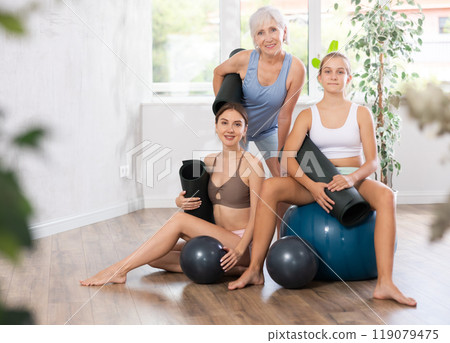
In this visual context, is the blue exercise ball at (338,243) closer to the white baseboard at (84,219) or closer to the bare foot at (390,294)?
the bare foot at (390,294)

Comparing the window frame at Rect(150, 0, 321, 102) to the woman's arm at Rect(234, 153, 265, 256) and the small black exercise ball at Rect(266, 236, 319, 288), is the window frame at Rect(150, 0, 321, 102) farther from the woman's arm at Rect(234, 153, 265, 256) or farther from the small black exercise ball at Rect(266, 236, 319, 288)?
the small black exercise ball at Rect(266, 236, 319, 288)

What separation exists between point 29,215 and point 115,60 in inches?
145

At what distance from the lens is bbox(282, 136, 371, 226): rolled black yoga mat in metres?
2.09

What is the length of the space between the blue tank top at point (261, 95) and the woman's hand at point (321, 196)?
577mm

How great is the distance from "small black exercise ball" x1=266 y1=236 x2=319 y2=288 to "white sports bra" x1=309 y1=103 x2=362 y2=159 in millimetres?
421

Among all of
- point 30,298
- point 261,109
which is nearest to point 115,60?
point 261,109

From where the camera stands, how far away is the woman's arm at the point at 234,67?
8.89 ft

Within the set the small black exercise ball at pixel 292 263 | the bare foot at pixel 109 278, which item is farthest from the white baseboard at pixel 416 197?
the bare foot at pixel 109 278

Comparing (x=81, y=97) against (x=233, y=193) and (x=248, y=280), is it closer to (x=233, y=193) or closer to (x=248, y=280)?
(x=233, y=193)

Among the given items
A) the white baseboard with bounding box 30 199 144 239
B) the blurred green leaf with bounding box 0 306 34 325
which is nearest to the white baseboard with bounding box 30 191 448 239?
the white baseboard with bounding box 30 199 144 239

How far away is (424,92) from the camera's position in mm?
426

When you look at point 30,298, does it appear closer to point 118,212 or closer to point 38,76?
point 38,76

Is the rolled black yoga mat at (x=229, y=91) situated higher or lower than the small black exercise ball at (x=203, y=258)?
higher

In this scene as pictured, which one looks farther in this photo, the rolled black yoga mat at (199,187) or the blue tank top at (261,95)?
the blue tank top at (261,95)
